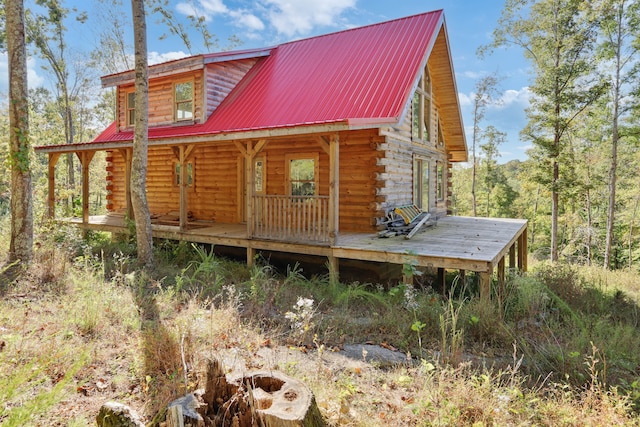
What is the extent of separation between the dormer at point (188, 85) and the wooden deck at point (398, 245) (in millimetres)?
4031

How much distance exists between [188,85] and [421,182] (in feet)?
28.4

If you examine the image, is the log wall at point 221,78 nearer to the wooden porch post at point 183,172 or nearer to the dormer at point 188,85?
the dormer at point 188,85

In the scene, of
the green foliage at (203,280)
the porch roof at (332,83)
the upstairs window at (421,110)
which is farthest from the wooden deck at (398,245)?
the upstairs window at (421,110)

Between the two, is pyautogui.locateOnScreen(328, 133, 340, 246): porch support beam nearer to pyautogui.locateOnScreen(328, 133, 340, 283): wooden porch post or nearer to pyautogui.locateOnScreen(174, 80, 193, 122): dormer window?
pyautogui.locateOnScreen(328, 133, 340, 283): wooden porch post

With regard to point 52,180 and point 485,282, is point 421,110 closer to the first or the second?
point 485,282

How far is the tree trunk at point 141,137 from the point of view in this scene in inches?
306

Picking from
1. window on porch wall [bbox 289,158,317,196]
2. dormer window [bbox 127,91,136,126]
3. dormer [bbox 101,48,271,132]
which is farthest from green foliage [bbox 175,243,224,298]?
dormer window [bbox 127,91,136,126]

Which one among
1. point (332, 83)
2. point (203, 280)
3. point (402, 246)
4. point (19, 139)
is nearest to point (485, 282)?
point (402, 246)

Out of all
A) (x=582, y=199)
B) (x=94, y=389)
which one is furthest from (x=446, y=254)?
(x=582, y=199)

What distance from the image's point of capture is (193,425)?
2.52m

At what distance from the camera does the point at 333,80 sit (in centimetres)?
1116

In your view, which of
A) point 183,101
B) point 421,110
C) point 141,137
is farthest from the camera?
point 183,101

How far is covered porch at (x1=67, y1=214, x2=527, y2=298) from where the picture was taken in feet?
22.2

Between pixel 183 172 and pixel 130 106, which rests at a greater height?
pixel 130 106
